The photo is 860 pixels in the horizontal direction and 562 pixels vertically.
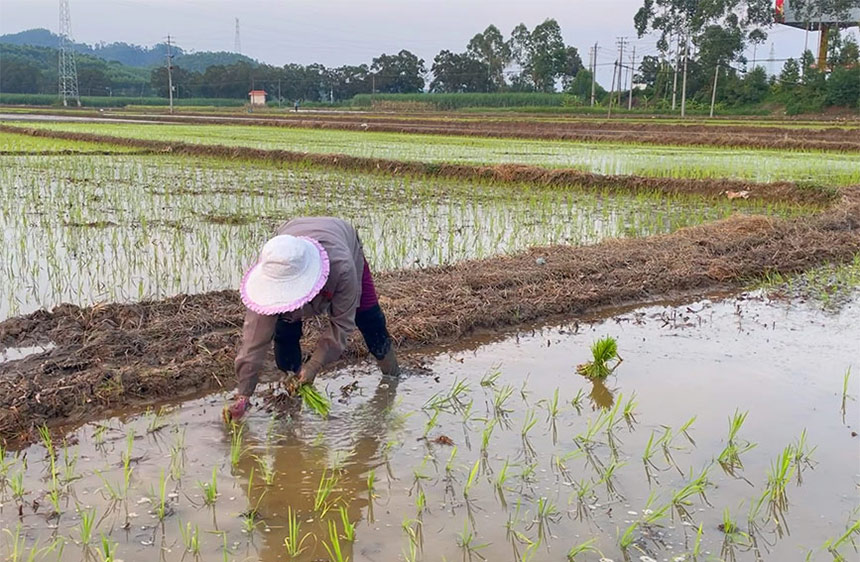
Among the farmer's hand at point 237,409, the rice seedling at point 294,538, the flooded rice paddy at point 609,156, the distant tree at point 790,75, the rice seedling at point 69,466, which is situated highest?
the distant tree at point 790,75

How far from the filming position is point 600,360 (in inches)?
148

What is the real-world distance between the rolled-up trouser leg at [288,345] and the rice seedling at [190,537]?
97 centimetres

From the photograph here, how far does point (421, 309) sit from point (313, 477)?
1879 millimetres

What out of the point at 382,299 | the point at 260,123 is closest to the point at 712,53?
the point at 260,123

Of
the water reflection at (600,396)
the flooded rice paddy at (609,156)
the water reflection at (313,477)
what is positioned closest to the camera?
the water reflection at (313,477)

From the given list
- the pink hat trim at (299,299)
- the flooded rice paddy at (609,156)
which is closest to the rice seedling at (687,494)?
the pink hat trim at (299,299)

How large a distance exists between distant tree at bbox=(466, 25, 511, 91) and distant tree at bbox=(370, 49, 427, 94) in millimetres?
4782

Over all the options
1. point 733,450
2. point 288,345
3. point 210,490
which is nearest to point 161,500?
point 210,490

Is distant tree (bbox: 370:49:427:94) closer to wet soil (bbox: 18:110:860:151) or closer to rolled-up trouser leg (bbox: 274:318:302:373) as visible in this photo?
wet soil (bbox: 18:110:860:151)

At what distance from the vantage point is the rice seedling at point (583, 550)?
228 centimetres

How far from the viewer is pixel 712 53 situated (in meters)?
34.6

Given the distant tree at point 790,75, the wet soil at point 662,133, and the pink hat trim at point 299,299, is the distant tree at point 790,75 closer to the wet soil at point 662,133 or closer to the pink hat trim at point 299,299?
the wet soil at point 662,133

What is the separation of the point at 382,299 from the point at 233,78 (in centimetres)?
5587

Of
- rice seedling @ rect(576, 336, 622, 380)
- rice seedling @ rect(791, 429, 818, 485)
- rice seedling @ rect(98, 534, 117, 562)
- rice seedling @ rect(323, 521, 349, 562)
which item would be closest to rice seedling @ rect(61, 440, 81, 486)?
rice seedling @ rect(98, 534, 117, 562)
